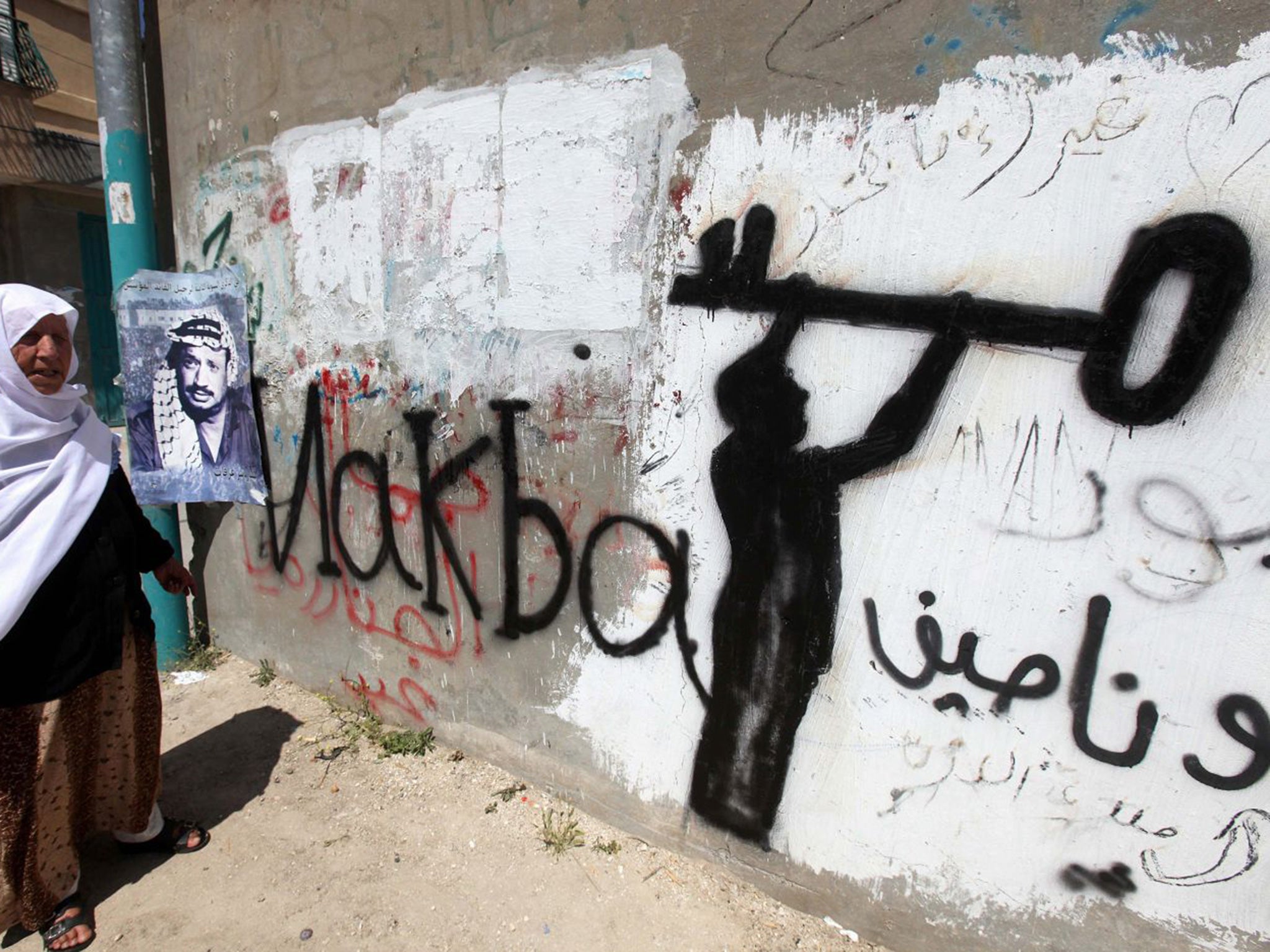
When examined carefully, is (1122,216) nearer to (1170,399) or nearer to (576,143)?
(1170,399)

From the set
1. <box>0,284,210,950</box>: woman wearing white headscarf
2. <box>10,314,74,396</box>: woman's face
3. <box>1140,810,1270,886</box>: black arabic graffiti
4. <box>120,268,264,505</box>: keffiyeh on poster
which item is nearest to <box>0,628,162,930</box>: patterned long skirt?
<box>0,284,210,950</box>: woman wearing white headscarf

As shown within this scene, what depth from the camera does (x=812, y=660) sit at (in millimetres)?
2004

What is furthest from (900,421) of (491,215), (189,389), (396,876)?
(189,389)

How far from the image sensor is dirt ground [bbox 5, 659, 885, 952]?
2094 millimetres

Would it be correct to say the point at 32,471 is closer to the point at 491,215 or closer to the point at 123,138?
the point at 491,215

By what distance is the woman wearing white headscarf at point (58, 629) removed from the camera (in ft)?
6.33

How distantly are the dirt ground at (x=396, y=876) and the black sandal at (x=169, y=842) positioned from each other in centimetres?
4

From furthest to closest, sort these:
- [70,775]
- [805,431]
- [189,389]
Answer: [189,389], [70,775], [805,431]

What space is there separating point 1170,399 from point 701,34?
1439 millimetres

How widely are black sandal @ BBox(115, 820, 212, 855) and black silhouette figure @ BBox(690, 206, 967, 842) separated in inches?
70.2

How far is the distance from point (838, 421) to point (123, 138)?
336 centimetres

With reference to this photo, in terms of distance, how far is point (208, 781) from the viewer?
2.81 meters

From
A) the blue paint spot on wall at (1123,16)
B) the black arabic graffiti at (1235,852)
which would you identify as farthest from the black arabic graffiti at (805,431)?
the blue paint spot on wall at (1123,16)

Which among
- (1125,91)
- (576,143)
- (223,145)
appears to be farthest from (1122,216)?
(223,145)
